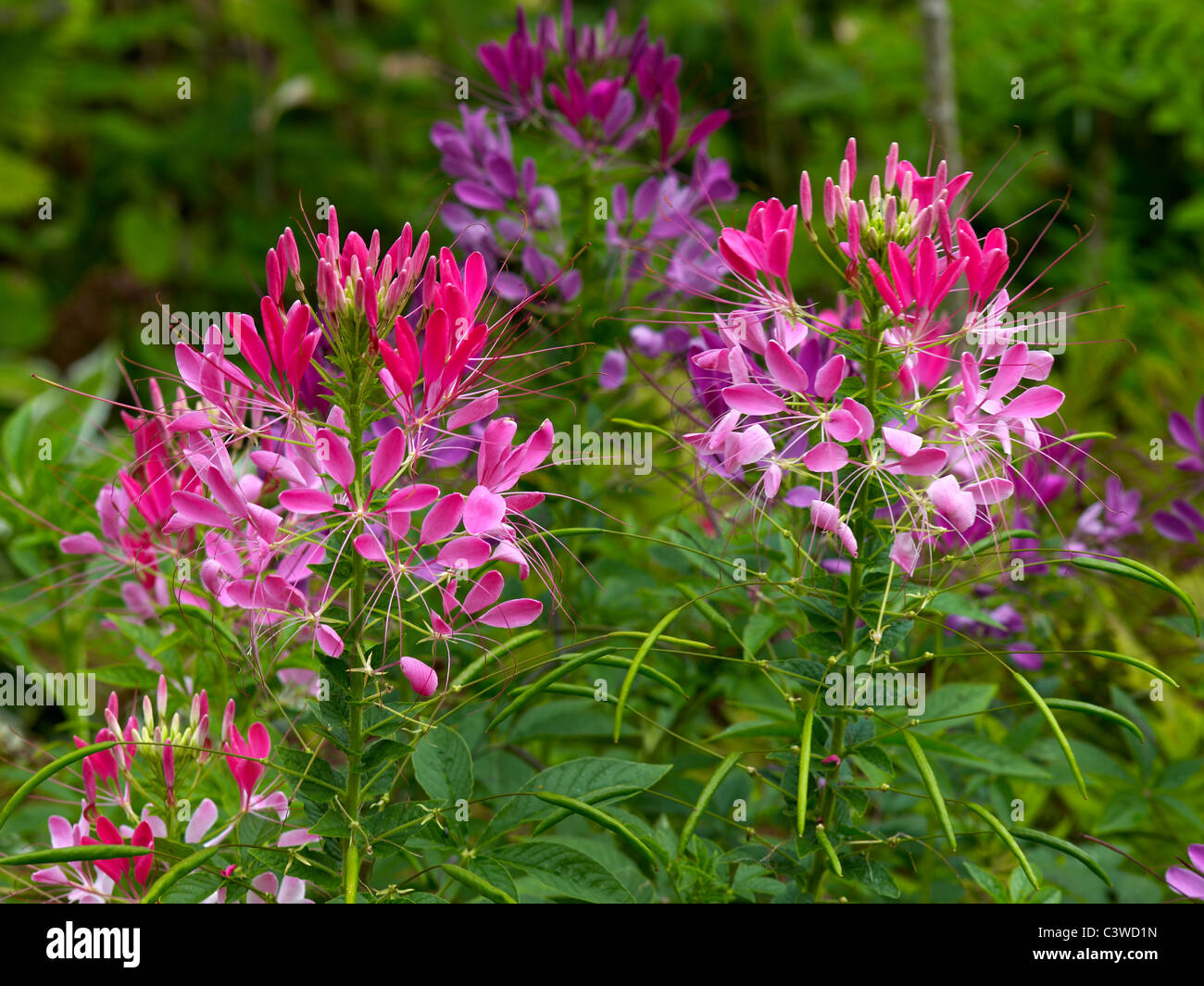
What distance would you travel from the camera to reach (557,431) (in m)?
1.65

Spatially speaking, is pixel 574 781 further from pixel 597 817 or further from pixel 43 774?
pixel 43 774

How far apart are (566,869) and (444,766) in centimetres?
16

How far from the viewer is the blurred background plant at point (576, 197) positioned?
2.18m

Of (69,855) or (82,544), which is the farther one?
(82,544)

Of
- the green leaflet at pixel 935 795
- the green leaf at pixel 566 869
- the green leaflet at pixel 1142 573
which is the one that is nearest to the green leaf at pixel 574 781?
the green leaf at pixel 566 869

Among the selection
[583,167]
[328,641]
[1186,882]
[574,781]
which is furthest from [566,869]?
[583,167]

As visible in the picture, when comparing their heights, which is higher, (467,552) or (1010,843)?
(467,552)

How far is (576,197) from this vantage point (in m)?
1.87

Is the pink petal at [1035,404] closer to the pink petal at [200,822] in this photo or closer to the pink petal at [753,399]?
the pink petal at [753,399]

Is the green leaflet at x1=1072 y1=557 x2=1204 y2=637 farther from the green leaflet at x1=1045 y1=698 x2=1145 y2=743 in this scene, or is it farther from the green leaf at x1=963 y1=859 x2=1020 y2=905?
the green leaf at x1=963 y1=859 x2=1020 y2=905

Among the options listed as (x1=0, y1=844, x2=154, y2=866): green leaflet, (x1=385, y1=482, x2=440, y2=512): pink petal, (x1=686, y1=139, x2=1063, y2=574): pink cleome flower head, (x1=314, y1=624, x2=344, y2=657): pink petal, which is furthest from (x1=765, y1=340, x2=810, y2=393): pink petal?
(x1=0, y1=844, x2=154, y2=866): green leaflet

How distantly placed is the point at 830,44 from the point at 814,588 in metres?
4.68
